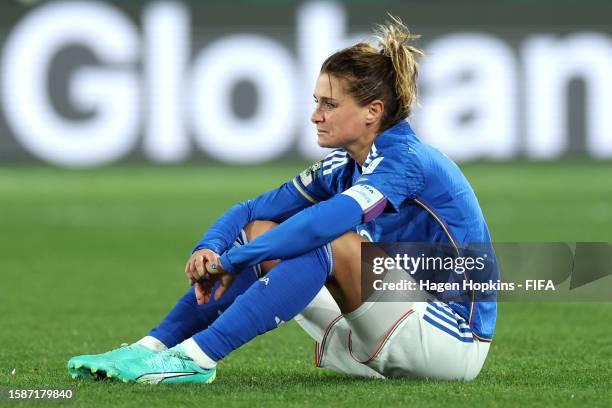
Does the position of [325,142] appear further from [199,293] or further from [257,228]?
[199,293]

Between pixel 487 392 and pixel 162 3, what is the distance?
12.5 m

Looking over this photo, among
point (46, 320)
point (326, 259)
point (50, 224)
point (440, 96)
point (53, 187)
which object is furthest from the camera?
point (440, 96)

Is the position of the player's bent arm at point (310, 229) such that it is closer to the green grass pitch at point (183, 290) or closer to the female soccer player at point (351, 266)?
the female soccer player at point (351, 266)

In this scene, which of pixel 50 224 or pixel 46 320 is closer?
pixel 46 320

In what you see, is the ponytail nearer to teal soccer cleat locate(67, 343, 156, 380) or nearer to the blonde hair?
the blonde hair

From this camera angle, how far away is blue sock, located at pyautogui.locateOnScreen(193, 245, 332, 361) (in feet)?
12.2

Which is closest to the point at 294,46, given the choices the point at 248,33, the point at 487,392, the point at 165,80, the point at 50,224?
the point at 248,33

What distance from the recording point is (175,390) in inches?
150

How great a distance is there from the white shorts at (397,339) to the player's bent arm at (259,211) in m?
0.34

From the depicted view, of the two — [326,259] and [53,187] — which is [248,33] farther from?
[326,259]

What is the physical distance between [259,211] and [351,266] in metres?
0.65

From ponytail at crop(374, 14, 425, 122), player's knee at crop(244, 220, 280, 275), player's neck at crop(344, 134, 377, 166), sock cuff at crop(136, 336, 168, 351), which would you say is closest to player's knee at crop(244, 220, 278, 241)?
player's knee at crop(244, 220, 280, 275)

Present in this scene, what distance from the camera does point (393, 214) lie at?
4.02 meters

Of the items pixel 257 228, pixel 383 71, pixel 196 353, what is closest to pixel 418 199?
pixel 383 71
